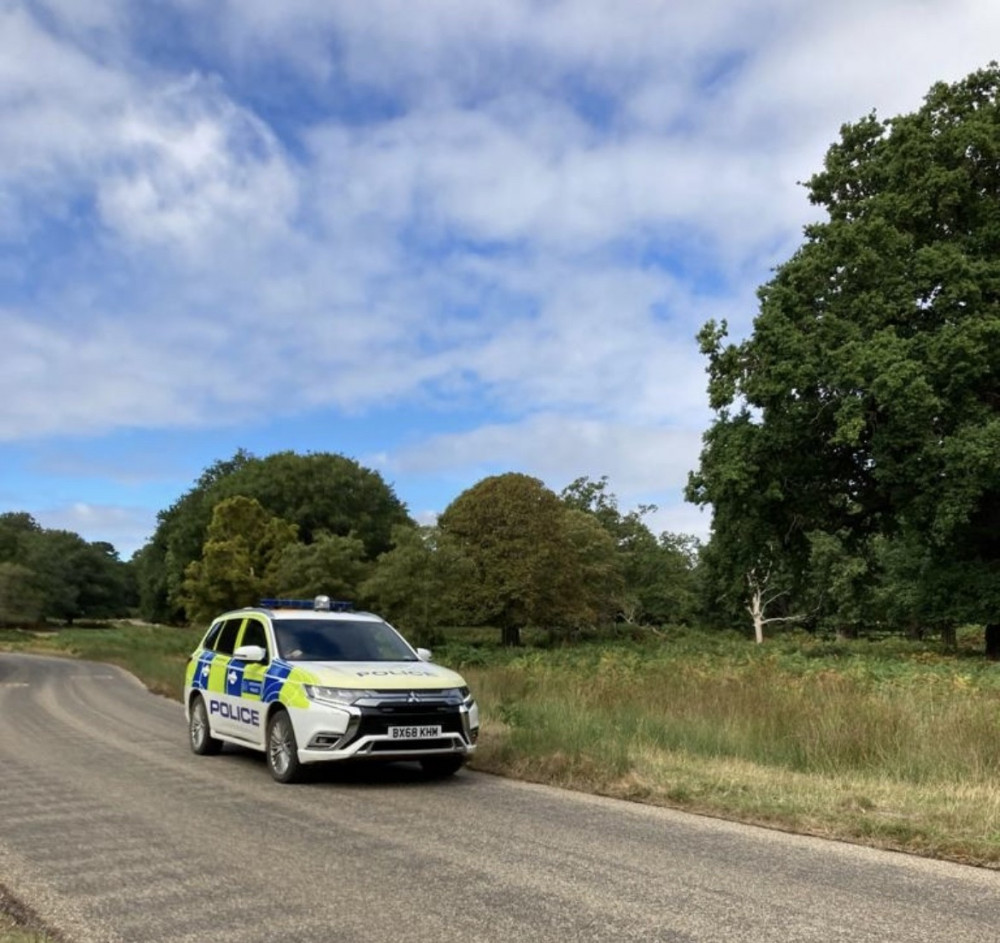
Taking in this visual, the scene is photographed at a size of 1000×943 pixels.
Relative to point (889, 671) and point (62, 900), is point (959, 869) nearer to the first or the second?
point (62, 900)

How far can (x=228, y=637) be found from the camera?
12375mm

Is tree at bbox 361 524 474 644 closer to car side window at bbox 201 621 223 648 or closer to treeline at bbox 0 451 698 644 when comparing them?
treeline at bbox 0 451 698 644

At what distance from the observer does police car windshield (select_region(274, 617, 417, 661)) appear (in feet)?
35.2

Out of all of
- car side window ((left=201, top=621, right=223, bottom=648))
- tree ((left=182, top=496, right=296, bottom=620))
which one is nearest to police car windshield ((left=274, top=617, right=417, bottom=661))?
car side window ((left=201, top=621, right=223, bottom=648))

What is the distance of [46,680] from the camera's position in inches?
1198

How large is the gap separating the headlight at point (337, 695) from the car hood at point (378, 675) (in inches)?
1.7

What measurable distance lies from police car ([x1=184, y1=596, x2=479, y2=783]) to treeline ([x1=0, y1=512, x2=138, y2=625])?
91850 millimetres

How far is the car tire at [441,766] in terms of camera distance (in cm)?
1006

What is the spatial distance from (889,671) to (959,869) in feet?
58.4

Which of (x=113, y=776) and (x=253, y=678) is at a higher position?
(x=253, y=678)

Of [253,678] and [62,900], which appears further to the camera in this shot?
[253,678]

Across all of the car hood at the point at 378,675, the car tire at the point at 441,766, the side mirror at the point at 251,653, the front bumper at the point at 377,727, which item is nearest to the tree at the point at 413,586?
the side mirror at the point at 251,653

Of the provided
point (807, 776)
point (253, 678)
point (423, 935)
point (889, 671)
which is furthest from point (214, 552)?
point (423, 935)

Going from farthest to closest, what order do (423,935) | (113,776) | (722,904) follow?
(113,776) < (722,904) < (423,935)
